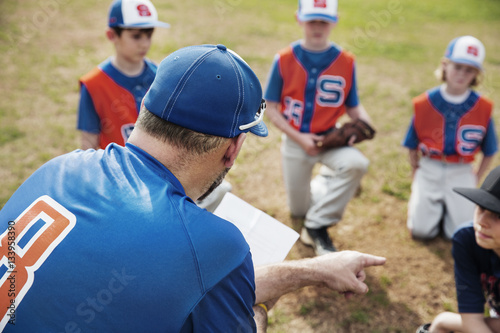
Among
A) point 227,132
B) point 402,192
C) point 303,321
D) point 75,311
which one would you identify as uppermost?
point 227,132

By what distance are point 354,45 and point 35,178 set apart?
880 centimetres

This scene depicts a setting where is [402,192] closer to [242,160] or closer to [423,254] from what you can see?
[423,254]

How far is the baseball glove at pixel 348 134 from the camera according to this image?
13.4 ft

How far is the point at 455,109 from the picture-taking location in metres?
4.30

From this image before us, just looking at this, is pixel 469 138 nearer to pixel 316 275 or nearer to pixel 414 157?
pixel 414 157

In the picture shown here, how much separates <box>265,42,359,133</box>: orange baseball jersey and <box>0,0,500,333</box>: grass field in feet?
3.62

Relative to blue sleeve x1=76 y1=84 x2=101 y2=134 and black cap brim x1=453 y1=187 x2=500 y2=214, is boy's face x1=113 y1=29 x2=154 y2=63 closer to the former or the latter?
blue sleeve x1=76 y1=84 x2=101 y2=134

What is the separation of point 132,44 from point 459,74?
3065 mm

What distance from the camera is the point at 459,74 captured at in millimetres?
4207

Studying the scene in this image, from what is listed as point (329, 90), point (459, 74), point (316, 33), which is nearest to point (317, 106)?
point (329, 90)

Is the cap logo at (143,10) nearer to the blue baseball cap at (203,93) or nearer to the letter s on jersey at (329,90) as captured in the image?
the letter s on jersey at (329,90)

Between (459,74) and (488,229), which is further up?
(459,74)

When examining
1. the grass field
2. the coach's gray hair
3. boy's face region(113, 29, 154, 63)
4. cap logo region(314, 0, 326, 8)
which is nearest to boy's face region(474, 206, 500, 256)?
the grass field

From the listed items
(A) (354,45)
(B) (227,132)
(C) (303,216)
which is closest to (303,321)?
(C) (303,216)
